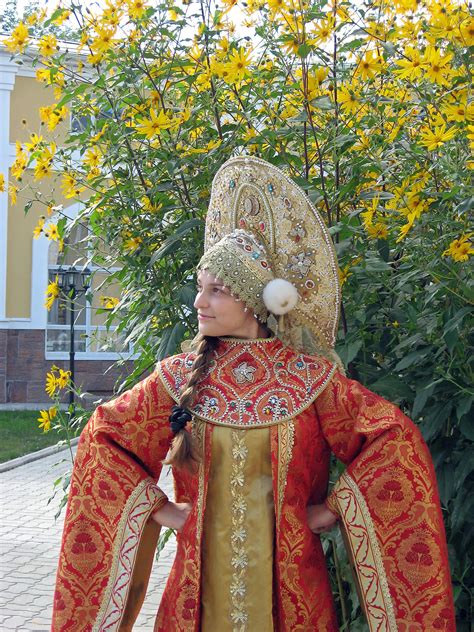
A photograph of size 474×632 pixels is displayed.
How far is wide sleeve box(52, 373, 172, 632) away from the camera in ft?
7.97

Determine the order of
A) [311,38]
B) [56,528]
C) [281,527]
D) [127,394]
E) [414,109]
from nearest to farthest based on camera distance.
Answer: [281,527], [127,394], [311,38], [414,109], [56,528]

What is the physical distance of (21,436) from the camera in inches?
461

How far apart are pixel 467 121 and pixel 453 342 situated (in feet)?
2.08

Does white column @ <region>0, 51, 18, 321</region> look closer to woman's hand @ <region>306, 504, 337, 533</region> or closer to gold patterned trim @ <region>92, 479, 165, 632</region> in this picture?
gold patterned trim @ <region>92, 479, 165, 632</region>

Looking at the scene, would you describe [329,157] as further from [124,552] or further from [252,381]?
[124,552]

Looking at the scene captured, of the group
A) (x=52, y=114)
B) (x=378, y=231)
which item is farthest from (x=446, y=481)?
(x=52, y=114)

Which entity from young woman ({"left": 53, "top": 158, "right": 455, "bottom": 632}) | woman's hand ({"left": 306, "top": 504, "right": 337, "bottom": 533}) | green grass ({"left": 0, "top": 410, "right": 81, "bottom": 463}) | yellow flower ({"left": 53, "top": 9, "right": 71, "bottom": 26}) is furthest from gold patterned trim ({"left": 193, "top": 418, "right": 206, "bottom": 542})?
green grass ({"left": 0, "top": 410, "right": 81, "bottom": 463})

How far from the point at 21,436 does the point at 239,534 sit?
31.9 ft

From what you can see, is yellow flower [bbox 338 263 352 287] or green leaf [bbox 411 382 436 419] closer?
green leaf [bbox 411 382 436 419]

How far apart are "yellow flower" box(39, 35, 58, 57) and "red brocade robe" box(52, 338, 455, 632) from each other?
48.5 inches

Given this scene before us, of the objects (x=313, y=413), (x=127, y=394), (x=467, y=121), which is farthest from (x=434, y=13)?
(x=127, y=394)

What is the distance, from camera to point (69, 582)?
2.43 meters

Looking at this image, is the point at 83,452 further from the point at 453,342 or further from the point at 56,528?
the point at 56,528

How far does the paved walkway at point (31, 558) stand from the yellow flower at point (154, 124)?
4.90ft
